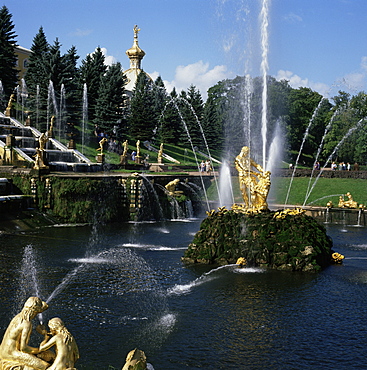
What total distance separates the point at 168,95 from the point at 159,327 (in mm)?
66749

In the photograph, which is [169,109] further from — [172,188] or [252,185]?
[252,185]

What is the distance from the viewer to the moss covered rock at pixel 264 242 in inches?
699

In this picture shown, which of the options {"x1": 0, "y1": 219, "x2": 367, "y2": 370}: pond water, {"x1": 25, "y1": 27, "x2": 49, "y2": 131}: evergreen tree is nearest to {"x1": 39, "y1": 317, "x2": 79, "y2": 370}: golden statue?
{"x1": 0, "y1": 219, "x2": 367, "y2": 370}: pond water

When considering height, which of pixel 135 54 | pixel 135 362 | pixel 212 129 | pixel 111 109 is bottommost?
pixel 135 362

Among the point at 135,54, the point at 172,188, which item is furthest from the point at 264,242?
the point at 135,54

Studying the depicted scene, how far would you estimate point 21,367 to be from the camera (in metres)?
7.54

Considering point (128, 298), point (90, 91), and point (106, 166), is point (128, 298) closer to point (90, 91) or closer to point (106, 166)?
point (106, 166)

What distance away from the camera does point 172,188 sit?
35.1m

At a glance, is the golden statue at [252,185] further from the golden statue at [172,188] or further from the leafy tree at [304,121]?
the leafy tree at [304,121]

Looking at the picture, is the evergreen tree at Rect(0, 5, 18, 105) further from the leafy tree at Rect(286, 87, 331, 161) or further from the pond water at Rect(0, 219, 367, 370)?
the pond water at Rect(0, 219, 367, 370)

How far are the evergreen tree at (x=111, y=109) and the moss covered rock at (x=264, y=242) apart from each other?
37.4 metres

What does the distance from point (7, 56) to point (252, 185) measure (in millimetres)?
48128

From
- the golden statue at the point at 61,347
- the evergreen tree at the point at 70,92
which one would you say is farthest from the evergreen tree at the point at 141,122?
the golden statue at the point at 61,347

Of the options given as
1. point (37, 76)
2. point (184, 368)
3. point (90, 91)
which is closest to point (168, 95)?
point (90, 91)
